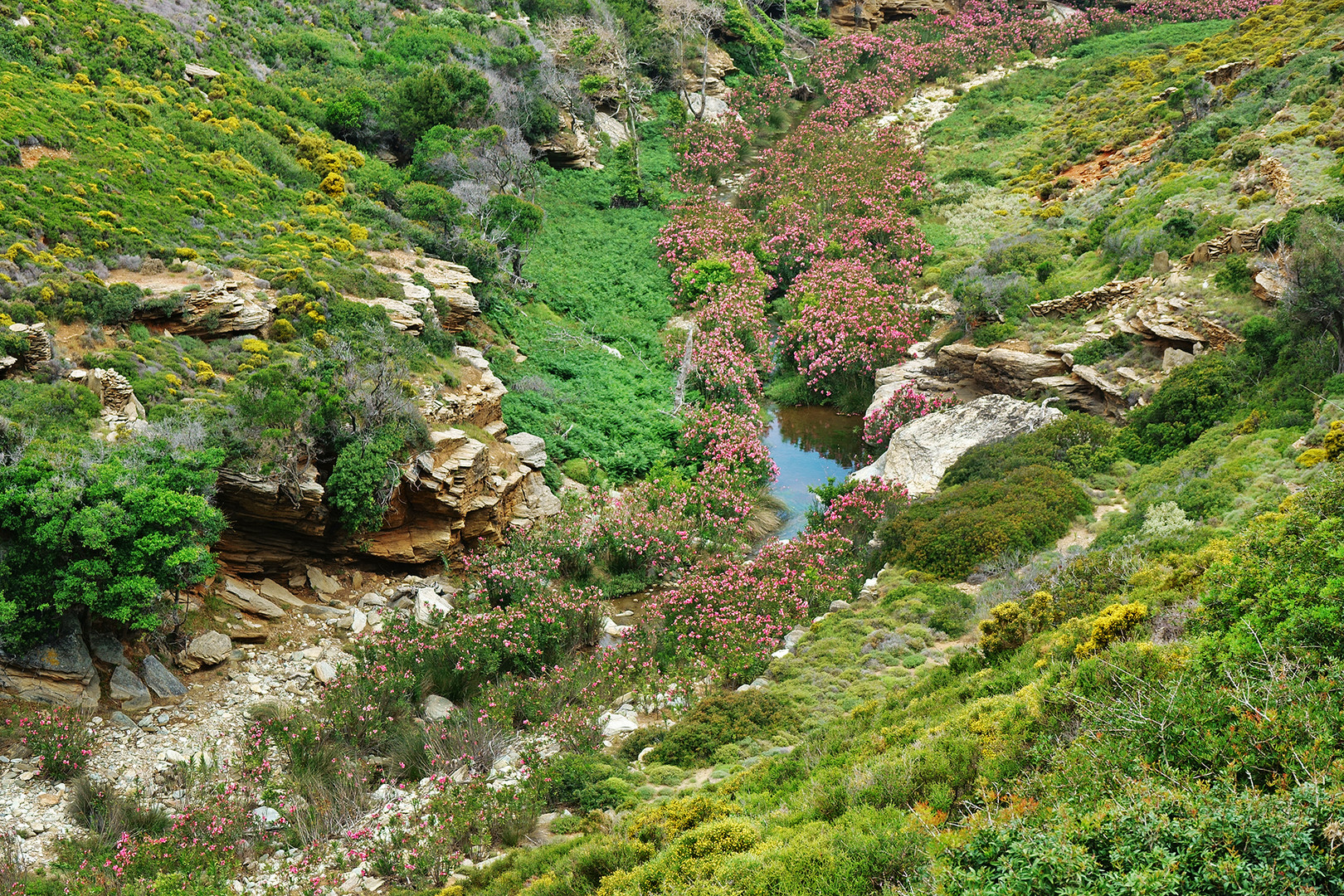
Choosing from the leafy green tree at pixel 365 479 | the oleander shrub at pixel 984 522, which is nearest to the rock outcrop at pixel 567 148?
the leafy green tree at pixel 365 479

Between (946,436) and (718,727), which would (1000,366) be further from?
(718,727)

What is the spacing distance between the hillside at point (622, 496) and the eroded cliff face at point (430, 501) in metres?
0.10

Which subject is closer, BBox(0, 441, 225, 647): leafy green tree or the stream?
BBox(0, 441, 225, 647): leafy green tree

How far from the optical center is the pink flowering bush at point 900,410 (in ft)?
68.8

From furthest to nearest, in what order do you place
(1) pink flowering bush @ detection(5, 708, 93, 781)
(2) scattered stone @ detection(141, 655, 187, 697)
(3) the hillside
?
(2) scattered stone @ detection(141, 655, 187, 697)
(1) pink flowering bush @ detection(5, 708, 93, 781)
(3) the hillside

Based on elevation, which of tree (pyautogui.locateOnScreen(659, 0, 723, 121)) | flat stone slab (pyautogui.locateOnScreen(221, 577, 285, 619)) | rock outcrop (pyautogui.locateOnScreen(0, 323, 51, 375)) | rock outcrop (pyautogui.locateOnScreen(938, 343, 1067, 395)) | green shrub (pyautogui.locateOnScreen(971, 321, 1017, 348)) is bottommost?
flat stone slab (pyautogui.locateOnScreen(221, 577, 285, 619))

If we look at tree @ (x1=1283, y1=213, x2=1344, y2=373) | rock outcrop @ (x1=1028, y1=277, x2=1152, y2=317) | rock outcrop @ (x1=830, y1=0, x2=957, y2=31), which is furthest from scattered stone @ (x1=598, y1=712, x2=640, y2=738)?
rock outcrop @ (x1=830, y1=0, x2=957, y2=31)

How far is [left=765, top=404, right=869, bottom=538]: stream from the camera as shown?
20.6 meters

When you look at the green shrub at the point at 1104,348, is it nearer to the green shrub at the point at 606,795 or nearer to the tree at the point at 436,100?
the green shrub at the point at 606,795

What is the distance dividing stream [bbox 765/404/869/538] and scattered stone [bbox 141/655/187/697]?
13.0 m

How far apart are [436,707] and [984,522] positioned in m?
9.36

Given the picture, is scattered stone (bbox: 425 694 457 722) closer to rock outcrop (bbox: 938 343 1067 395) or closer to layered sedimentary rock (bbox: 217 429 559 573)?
layered sedimentary rock (bbox: 217 429 559 573)

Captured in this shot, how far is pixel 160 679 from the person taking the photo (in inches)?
413

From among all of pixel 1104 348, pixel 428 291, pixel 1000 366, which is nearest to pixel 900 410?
pixel 1000 366
